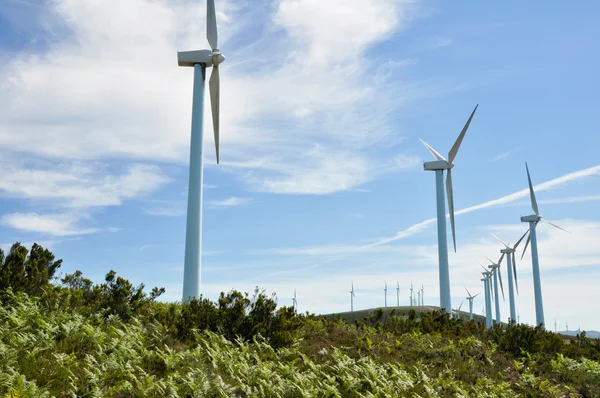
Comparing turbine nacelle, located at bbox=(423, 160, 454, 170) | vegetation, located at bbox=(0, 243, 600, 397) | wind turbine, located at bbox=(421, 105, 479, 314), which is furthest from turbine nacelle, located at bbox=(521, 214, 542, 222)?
vegetation, located at bbox=(0, 243, 600, 397)

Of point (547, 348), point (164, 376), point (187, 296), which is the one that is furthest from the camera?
point (187, 296)

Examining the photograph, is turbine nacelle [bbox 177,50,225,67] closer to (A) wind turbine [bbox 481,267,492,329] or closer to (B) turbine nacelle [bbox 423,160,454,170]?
(B) turbine nacelle [bbox 423,160,454,170]

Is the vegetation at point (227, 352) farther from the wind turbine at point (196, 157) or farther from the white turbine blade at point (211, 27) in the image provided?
the white turbine blade at point (211, 27)

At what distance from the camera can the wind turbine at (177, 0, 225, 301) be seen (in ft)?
78.9

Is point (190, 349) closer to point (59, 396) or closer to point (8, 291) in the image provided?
point (59, 396)

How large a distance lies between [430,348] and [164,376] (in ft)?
31.0

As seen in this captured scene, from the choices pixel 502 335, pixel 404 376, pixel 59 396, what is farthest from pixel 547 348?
pixel 59 396

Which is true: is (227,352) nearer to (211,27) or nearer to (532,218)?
(211,27)

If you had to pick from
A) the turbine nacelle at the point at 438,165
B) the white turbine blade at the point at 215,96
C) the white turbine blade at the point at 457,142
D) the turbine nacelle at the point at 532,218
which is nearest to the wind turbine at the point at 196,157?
the white turbine blade at the point at 215,96

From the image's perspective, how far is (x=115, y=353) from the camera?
12562 mm

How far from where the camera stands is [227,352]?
45.4 feet

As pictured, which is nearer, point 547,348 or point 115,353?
point 115,353

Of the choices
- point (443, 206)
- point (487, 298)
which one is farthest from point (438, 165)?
point (487, 298)

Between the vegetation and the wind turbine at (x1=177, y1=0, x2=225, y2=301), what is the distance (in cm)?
426
